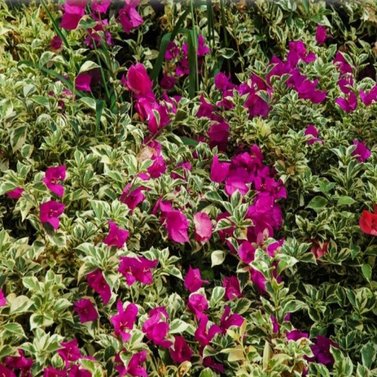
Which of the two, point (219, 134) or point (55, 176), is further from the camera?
point (219, 134)

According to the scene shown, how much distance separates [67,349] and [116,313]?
16 cm

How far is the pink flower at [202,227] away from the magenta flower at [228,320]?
222mm

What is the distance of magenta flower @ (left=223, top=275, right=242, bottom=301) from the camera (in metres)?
Answer: 1.95

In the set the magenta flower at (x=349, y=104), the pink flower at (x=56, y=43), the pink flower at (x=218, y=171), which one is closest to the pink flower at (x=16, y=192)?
the pink flower at (x=218, y=171)

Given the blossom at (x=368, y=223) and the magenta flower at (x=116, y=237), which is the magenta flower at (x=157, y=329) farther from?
the blossom at (x=368, y=223)

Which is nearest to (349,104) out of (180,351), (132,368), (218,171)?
(218,171)

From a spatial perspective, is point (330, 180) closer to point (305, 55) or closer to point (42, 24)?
point (305, 55)

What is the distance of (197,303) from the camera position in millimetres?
1868

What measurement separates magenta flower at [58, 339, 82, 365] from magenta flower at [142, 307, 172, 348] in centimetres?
15

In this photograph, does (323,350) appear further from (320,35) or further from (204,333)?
(320,35)

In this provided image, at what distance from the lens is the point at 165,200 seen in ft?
6.68

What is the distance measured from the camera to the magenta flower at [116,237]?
1.85 meters

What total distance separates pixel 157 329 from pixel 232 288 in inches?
11.2

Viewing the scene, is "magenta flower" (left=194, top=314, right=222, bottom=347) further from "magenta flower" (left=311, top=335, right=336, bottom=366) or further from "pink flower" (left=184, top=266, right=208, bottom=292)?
"magenta flower" (left=311, top=335, right=336, bottom=366)
